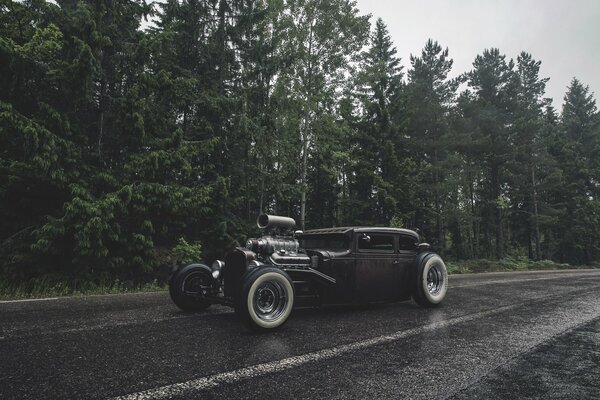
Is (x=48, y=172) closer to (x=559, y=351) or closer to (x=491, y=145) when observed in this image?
(x=559, y=351)

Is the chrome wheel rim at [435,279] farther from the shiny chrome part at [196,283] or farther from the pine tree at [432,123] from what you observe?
the pine tree at [432,123]

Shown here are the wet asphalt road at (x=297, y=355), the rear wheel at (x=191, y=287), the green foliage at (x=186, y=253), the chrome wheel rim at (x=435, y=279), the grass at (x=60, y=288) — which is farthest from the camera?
the green foliage at (x=186, y=253)

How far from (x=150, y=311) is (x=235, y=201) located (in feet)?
33.2

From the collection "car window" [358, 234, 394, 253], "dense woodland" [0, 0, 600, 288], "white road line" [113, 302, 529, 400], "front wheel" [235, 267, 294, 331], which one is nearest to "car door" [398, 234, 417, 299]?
"car window" [358, 234, 394, 253]

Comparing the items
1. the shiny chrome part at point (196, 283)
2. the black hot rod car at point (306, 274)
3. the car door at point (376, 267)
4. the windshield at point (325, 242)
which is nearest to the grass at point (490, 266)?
the black hot rod car at point (306, 274)

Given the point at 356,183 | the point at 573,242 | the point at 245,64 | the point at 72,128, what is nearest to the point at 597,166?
the point at 573,242

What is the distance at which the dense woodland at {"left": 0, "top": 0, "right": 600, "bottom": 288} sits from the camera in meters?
9.17

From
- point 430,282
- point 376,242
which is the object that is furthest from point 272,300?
point 430,282

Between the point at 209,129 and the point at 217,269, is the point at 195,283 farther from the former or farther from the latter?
the point at 209,129

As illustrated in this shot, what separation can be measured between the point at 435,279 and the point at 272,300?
345 centimetres

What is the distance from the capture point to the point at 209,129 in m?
14.1

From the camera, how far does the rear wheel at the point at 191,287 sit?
198 inches

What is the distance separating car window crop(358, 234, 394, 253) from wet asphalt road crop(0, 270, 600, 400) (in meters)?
1.02

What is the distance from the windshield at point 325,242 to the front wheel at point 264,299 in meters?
1.48
